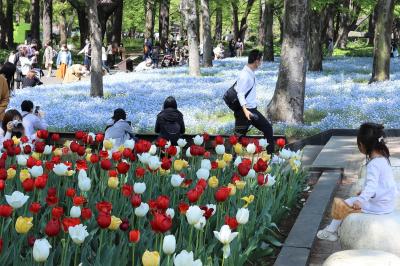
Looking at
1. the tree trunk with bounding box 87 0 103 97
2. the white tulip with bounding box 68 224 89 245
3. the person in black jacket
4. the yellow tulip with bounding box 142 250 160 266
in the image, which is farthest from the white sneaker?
the tree trunk with bounding box 87 0 103 97

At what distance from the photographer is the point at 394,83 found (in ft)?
67.4

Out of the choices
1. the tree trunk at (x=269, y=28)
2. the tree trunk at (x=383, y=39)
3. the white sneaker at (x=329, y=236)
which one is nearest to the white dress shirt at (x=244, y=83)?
the white sneaker at (x=329, y=236)

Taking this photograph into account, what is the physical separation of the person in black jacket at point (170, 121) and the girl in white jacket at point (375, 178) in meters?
4.62

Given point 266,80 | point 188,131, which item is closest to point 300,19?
point 188,131

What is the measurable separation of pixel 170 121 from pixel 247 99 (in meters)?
1.28

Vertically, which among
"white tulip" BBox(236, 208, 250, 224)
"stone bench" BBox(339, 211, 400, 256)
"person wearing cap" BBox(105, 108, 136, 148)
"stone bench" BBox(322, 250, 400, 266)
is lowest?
"stone bench" BBox(339, 211, 400, 256)

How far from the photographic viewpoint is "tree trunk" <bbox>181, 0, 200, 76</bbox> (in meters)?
24.5

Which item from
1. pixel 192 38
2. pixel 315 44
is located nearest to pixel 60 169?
pixel 192 38

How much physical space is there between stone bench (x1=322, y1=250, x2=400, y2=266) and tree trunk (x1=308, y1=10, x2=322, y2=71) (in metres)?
24.3

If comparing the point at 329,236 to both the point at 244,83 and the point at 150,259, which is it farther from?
the point at 244,83

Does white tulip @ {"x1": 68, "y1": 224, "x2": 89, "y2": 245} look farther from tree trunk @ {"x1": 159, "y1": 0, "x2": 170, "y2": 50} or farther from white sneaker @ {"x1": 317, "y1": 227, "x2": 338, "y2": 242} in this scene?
A: tree trunk @ {"x1": 159, "y1": 0, "x2": 170, "y2": 50}

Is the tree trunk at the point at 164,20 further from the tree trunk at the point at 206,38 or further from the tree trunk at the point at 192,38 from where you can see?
the tree trunk at the point at 192,38

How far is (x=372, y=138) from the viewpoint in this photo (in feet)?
19.1

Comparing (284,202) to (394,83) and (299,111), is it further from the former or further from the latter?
→ (394,83)
